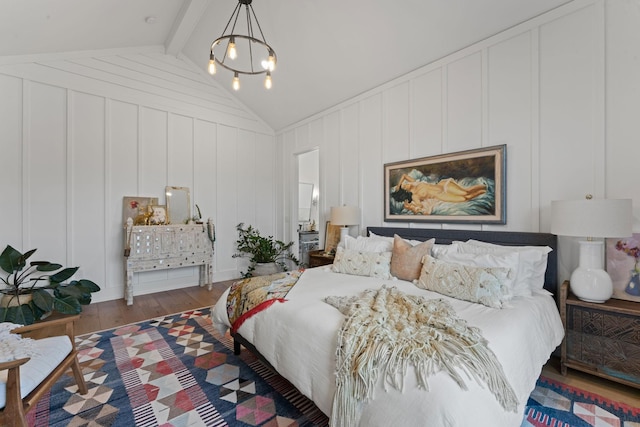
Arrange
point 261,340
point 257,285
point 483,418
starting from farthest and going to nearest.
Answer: point 257,285, point 261,340, point 483,418

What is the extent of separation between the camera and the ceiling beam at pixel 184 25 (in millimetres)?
3484

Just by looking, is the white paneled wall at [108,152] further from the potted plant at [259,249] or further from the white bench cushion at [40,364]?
the white bench cushion at [40,364]

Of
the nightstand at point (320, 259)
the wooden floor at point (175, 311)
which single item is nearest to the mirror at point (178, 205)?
the wooden floor at point (175, 311)

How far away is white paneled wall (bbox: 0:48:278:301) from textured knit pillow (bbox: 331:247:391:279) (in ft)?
9.57

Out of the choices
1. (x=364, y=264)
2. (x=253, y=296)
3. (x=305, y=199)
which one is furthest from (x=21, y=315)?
(x=305, y=199)

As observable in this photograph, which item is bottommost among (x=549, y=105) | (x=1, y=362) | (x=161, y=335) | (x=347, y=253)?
(x=161, y=335)

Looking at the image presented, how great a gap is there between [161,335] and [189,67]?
421cm

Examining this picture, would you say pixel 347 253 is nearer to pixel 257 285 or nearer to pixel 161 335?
pixel 257 285

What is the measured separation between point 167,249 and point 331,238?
248cm

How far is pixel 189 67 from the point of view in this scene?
478 cm

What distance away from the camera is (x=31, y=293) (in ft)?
9.94

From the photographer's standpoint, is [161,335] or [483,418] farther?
[161,335]

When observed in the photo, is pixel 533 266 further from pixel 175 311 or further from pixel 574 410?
pixel 175 311

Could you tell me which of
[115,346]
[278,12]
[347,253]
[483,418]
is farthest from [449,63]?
[115,346]
